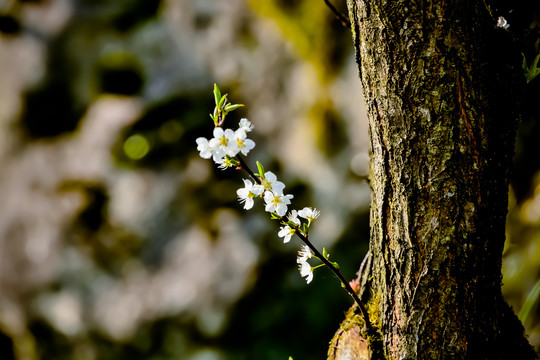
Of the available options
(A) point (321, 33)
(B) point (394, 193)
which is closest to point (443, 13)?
(B) point (394, 193)

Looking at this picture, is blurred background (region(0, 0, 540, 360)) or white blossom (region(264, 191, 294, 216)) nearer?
white blossom (region(264, 191, 294, 216))

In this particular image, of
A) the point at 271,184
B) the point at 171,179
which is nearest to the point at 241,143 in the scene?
the point at 271,184

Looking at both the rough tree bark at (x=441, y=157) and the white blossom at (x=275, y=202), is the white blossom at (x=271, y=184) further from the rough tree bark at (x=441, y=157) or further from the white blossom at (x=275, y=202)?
the rough tree bark at (x=441, y=157)

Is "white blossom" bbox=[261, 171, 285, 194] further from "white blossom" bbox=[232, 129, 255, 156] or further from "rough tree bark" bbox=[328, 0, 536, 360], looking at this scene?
"rough tree bark" bbox=[328, 0, 536, 360]

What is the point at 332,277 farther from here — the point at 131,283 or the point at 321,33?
the point at 321,33

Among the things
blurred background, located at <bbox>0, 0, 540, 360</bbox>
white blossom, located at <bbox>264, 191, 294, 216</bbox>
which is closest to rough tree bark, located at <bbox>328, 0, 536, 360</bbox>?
white blossom, located at <bbox>264, 191, 294, 216</bbox>

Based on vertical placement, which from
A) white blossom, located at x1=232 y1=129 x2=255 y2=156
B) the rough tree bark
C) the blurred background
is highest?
the blurred background

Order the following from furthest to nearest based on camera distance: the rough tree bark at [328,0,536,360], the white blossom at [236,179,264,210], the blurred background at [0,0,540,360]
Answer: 1. the blurred background at [0,0,540,360]
2. the white blossom at [236,179,264,210]
3. the rough tree bark at [328,0,536,360]
